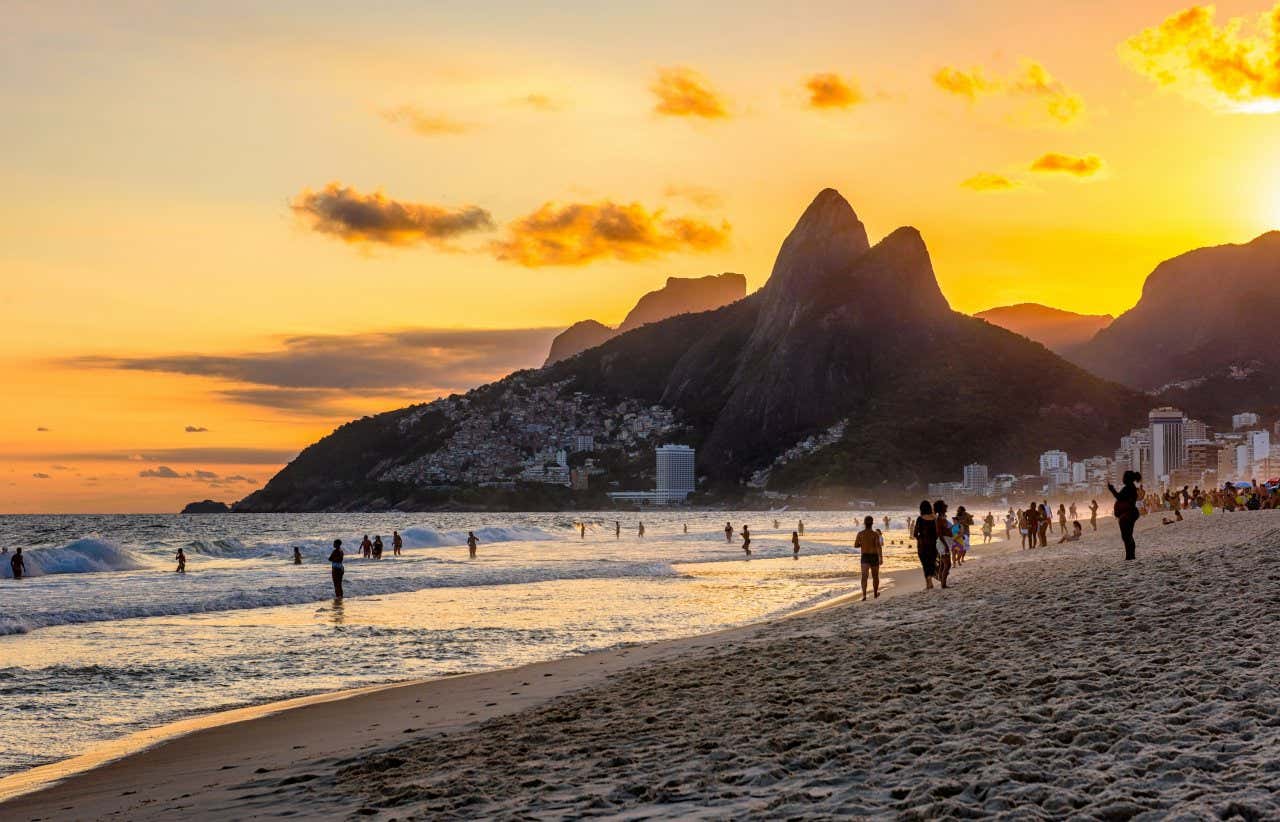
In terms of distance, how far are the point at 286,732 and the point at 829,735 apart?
22.5 feet

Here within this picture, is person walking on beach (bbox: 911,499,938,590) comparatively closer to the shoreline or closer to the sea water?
the sea water

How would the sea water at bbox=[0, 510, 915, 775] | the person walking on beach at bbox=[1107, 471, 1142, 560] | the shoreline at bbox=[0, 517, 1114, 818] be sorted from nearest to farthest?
1. the shoreline at bbox=[0, 517, 1114, 818]
2. the sea water at bbox=[0, 510, 915, 775]
3. the person walking on beach at bbox=[1107, 471, 1142, 560]

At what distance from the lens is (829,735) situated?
840cm

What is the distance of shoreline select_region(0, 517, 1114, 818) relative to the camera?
9758 mm

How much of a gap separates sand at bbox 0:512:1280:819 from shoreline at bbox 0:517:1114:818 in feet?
0.20

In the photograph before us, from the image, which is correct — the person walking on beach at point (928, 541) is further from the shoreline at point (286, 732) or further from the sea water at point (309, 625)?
the shoreline at point (286, 732)

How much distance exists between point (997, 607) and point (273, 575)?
123ft

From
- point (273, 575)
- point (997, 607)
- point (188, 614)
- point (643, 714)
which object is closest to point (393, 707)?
point (643, 714)

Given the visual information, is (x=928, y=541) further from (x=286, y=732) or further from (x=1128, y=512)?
(x=286, y=732)

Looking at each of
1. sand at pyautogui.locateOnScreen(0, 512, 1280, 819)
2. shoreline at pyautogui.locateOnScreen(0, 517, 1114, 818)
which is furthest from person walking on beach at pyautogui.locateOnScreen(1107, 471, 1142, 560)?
shoreline at pyautogui.locateOnScreen(0, 517, 1114, 818)

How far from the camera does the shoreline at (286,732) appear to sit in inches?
384

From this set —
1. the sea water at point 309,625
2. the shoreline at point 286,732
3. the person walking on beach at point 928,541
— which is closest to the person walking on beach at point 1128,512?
the person walking on beach at point 928,541

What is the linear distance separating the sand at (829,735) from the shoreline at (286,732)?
60 mm

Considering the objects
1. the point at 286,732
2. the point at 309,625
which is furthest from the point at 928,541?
the point at 309,625
